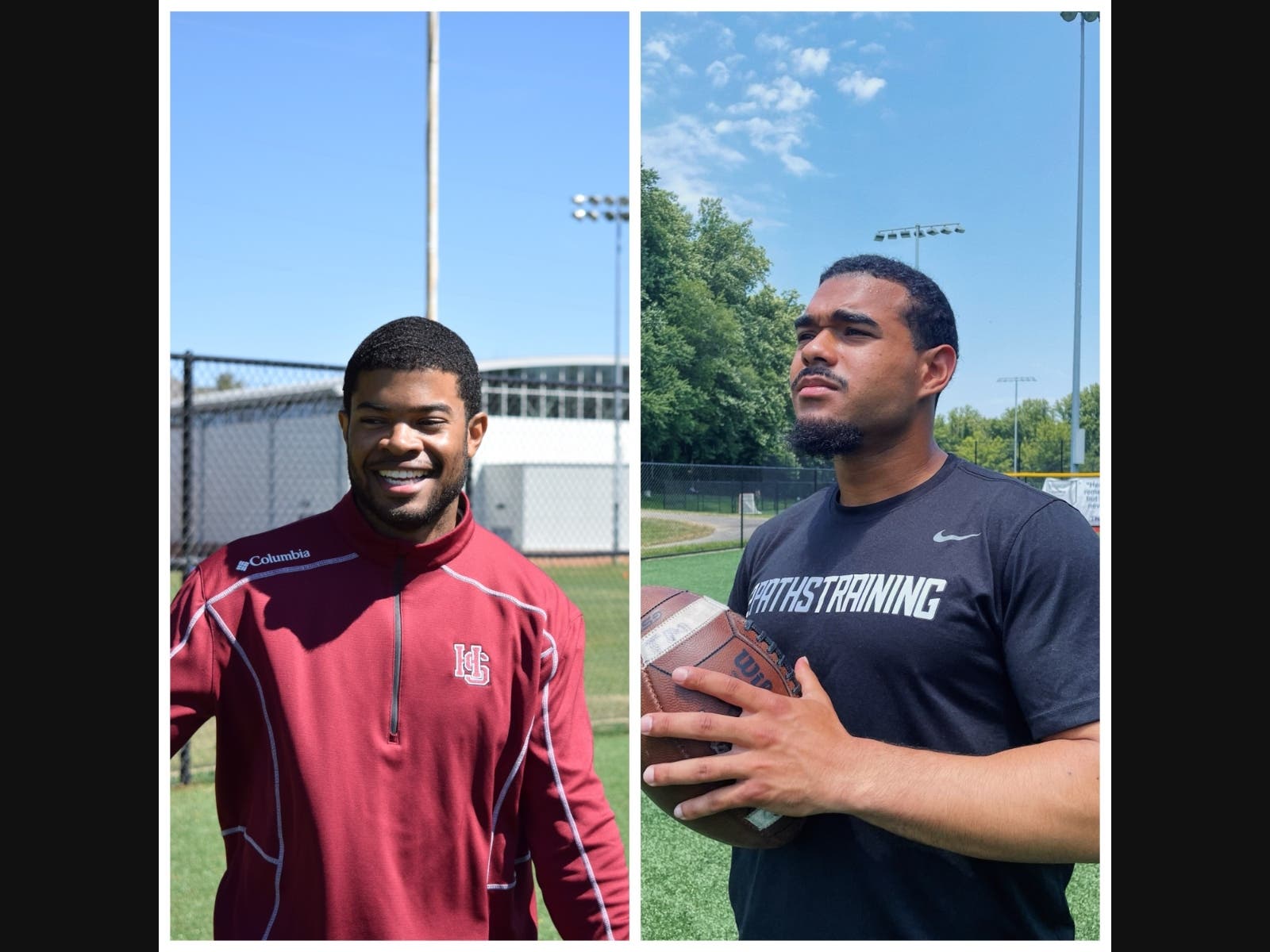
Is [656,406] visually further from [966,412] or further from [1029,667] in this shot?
[1029,667]

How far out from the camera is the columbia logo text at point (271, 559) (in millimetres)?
2150

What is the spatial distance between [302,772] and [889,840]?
115 cm

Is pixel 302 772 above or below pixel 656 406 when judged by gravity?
below

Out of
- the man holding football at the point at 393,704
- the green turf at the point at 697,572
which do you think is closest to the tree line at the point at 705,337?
the green turf at the point at 697,572

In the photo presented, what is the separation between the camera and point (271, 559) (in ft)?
7.11

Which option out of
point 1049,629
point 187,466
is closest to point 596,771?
point 187,466

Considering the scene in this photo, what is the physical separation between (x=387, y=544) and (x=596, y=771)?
3266 mm

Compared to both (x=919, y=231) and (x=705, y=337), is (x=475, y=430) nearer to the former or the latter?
(x=705, y=337)

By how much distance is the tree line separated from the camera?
251cm

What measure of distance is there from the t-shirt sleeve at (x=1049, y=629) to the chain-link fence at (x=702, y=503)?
0.59 metres

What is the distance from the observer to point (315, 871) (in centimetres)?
209

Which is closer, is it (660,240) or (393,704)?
(393,704)
